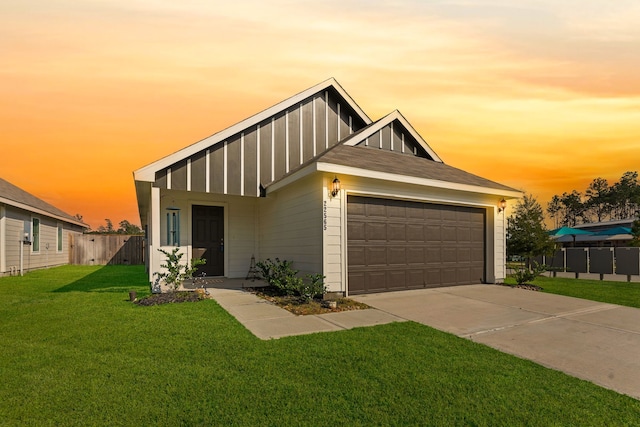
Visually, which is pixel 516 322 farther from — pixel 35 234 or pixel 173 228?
pixel 35 234

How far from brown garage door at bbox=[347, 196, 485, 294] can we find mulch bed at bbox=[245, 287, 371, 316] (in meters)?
1.05

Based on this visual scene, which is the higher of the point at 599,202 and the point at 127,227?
the point at 599,202

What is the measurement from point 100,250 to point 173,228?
1426 cm

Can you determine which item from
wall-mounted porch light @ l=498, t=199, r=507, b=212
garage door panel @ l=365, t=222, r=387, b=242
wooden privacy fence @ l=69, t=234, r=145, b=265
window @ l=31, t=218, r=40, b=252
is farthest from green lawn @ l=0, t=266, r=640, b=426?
wooden privacy fence @ l=69, t=234, r=145, b=265

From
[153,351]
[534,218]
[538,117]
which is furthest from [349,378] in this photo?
[534,218]

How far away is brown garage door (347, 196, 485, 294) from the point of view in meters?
8.14

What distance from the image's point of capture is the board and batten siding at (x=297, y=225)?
784 centimetres

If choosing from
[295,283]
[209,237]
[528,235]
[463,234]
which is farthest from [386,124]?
[528,235]

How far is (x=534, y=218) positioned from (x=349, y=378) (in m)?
14.0

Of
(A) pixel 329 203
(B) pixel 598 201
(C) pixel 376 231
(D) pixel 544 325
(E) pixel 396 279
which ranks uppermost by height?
(B) pixel 598 201

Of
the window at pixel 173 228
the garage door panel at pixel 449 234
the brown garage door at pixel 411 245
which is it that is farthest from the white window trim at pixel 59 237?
the garage door panel at pixel 449 234

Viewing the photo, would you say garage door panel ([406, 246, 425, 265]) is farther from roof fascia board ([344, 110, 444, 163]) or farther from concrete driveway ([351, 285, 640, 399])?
roof fascia board ([344, 110, 444, 163])

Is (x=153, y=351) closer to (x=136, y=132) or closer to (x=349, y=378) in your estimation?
(x=349, y=378)

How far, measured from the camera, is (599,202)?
4922 centimetres
